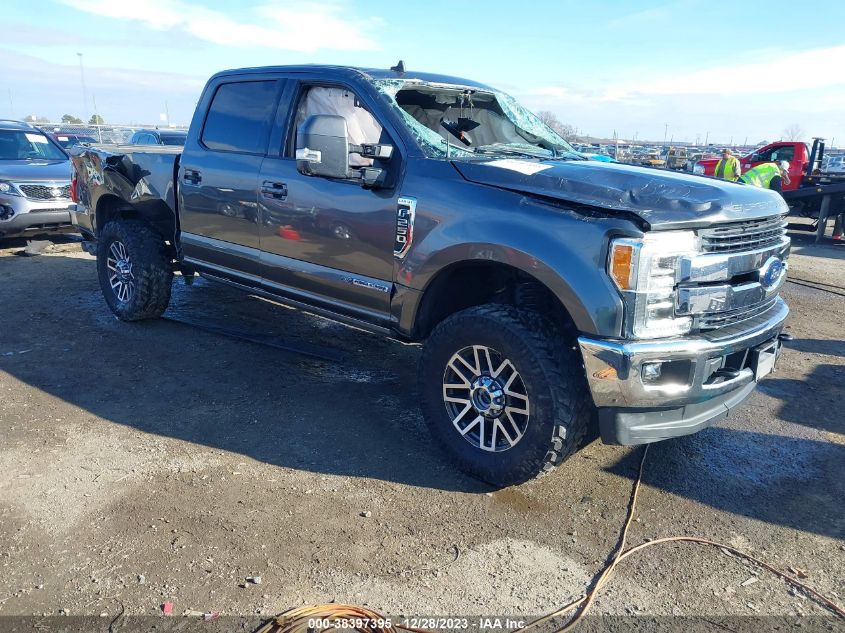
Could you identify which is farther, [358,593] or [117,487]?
[117,487]

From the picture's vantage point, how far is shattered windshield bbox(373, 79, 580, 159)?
12.9 feet

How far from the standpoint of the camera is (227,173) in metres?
4.76

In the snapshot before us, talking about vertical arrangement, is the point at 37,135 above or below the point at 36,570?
above

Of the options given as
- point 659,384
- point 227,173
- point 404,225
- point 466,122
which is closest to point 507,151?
point 466,122

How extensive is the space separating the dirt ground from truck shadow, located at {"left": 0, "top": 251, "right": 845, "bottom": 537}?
18mm

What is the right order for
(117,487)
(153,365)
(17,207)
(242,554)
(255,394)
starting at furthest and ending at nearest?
(17,207) < (153,365) < (255,394) < (117,487) < (242,554)

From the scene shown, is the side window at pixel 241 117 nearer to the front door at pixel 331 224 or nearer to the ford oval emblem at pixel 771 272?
the front door at pixel 331 224

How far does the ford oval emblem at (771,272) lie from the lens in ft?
11.2

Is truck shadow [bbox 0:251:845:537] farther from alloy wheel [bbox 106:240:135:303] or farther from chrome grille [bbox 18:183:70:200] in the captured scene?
chrome grille [bbox 18:183:70:200]

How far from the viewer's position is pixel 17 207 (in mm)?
9148

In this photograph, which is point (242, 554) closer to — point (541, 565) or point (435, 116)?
point (541, 565)

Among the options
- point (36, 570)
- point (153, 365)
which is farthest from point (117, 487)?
point (153, 365)

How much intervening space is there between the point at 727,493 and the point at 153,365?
403 centimetres

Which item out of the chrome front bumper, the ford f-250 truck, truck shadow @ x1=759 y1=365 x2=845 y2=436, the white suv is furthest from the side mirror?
the white suv
